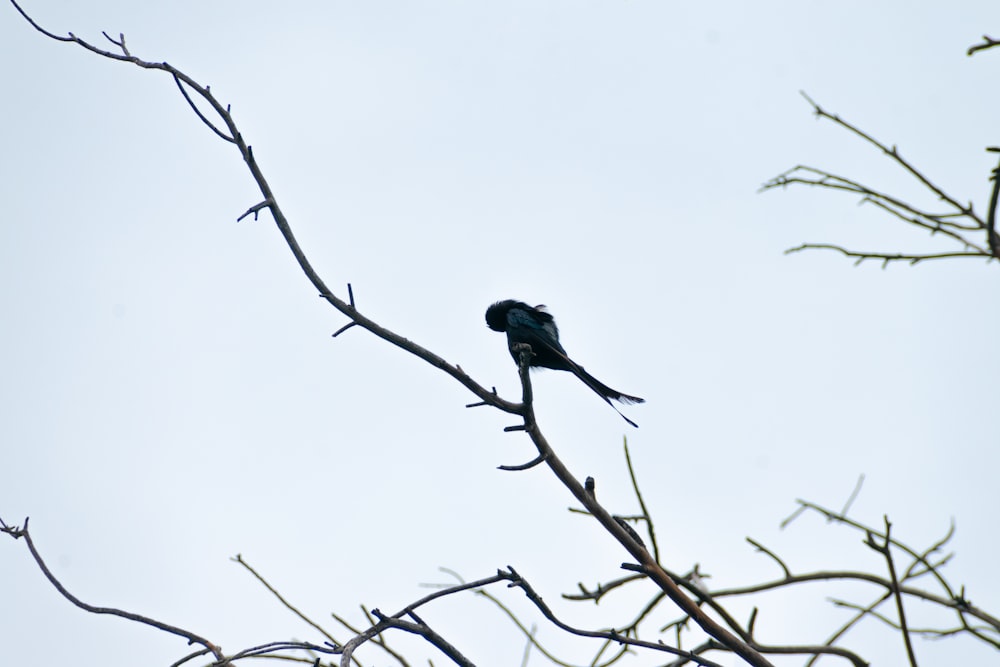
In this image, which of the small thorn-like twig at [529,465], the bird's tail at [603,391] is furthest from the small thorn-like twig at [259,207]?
the bird's tail at [603,391]

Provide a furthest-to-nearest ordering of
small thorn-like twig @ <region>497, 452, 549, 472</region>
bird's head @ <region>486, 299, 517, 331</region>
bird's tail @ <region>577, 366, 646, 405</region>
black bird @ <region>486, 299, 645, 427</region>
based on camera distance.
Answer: bird's head @ <region>486, 299, 517, 331</region>
black bird @ <region>486, 299, 645, 427</region>
bird's tail @ <region>577, 366, 646, 405</region>
small thorn-like twig @ <region>497, 452, 549, 472</region>

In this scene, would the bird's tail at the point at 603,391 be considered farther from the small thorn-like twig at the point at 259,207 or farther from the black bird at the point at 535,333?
the small thorn-like twig at the point at 259,207

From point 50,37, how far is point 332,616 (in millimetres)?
1971

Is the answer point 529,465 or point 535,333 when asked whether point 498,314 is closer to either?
point 535,333

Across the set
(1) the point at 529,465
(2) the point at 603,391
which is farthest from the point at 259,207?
(2) the point at 603,391

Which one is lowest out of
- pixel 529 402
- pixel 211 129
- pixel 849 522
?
pixel 849 522

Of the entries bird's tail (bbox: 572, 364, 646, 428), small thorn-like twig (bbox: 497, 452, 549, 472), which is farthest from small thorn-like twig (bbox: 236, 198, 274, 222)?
bird's tail (bbox: 572, 364, 646, 428)

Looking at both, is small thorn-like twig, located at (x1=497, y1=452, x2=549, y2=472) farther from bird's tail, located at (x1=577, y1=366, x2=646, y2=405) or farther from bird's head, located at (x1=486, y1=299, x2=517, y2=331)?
bird's head, located at (x1=486, y1=299, x2=517, y2=331)

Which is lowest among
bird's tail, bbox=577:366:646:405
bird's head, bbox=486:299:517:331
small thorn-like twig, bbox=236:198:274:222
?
small thorn-like twig, bbox=236:198:274:222

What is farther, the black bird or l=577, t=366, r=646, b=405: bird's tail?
the black bird

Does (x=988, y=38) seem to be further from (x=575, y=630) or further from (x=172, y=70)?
(x=172, y=70)

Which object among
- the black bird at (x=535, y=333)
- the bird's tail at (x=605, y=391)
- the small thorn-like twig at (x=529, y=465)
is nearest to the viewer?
the small thorn-like twig at (x=529, y=465)

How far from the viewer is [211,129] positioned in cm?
292

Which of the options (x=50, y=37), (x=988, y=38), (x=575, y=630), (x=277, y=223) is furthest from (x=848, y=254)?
(x=50, y=37)
